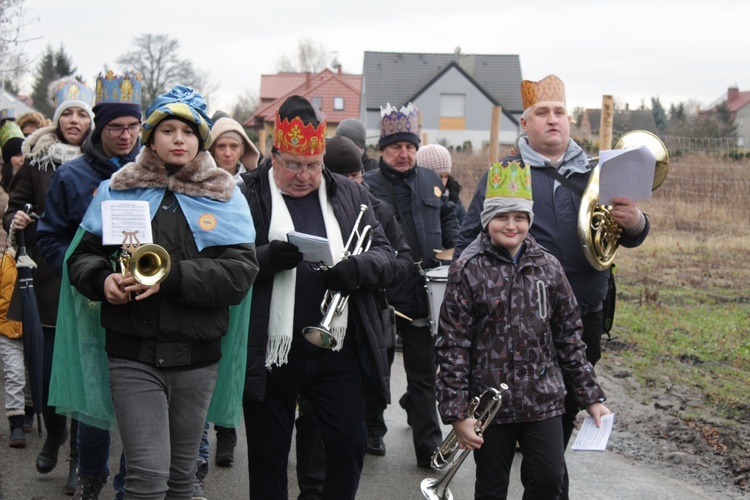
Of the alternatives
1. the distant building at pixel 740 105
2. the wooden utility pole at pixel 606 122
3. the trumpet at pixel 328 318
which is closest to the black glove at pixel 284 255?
the trumpet at pixel 328 318

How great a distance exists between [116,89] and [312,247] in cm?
151

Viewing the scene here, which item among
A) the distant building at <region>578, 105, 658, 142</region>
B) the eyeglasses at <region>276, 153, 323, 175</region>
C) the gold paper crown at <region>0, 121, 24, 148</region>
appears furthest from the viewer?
the distant building at <region>578, 105, 658, 142</region>

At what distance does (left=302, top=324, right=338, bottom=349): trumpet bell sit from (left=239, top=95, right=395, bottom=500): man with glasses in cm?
6

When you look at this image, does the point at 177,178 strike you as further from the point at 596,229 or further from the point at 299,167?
the point at 596,229

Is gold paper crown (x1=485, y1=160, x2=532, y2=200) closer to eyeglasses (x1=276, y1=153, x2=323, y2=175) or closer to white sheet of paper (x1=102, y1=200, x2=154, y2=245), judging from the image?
eyeglasses (x1=276, y1=153, x2=323, y2=175)

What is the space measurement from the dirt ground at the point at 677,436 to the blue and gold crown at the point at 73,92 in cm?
441

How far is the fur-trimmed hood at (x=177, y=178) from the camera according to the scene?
409 centimetres

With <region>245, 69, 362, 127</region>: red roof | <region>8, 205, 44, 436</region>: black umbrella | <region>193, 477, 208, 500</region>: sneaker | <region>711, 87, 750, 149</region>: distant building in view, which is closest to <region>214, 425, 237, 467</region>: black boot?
<region>193, 477, 208, 500</region>: sneaker

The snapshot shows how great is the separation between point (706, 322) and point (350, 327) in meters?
6.53

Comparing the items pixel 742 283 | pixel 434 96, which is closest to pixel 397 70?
pixel 434 96

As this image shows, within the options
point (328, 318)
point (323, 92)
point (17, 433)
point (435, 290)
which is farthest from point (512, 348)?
point (323, 92)

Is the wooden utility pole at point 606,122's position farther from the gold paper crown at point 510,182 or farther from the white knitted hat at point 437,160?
the gold paper crown at point 510,182

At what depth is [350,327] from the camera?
4.56 meters

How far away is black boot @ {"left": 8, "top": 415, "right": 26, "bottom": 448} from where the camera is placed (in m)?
6.49
